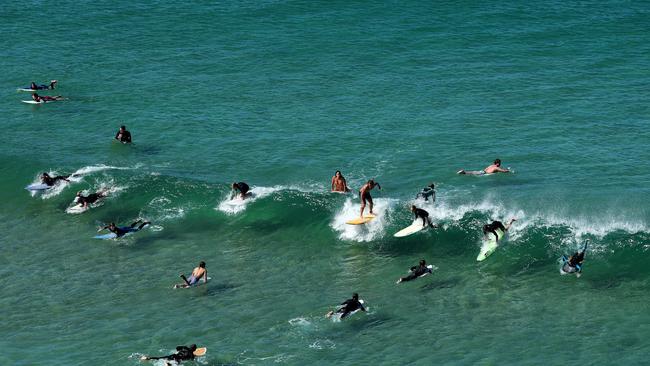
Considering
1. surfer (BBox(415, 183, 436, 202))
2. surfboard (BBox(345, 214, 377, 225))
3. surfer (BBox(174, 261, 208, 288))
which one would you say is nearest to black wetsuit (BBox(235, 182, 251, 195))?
surfboard (BBox(345, 214, 377, 225))

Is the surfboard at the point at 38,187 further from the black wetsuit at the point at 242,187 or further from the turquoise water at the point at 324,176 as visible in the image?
the black wetsuit at the point at 242,187

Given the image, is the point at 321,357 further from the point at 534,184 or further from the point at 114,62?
the point at 114,62

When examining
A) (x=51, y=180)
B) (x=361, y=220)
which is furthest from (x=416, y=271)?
(x=51, y=180)

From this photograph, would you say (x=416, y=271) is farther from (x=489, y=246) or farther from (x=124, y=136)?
(x=124, y=136)

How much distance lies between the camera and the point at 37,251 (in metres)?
47.0

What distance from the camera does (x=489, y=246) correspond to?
44500 mm

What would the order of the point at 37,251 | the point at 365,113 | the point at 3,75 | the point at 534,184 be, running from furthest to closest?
the point at 3,75 → the point at 365,113 → the point at 534,184 → the point at 37,251

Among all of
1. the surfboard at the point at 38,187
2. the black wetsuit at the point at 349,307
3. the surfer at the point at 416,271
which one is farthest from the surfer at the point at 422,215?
the surfboard at the point at 38,187

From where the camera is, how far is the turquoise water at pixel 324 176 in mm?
38812

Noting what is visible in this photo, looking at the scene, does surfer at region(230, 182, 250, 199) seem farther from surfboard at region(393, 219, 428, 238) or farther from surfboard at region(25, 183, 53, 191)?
surfboard at region(25, 183, 53, 191)

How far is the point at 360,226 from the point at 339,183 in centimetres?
334

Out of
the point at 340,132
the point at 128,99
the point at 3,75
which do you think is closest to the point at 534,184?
the point at 340,132

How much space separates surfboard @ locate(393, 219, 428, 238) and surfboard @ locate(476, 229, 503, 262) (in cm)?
307

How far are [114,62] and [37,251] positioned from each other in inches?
1057
